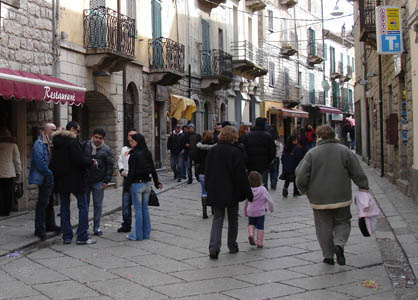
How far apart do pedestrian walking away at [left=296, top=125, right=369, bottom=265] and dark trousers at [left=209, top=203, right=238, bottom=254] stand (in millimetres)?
1019

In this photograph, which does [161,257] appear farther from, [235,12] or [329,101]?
[329,101]

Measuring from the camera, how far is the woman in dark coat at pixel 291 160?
13534 mm

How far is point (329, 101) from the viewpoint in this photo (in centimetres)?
5031

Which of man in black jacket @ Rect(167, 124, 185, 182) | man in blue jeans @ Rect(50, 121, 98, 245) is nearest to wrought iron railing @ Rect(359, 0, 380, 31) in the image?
man in black jacket @ Rect(167, 124, 185, 182)

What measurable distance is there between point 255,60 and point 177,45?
11156 mm

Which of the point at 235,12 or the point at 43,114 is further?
the point at 235,12

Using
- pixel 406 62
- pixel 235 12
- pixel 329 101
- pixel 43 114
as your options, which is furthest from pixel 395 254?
pixel 329 101

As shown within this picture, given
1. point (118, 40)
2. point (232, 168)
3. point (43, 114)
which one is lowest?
point (232, 168)

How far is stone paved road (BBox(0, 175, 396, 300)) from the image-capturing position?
557cm

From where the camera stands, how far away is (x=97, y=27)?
49.4ft

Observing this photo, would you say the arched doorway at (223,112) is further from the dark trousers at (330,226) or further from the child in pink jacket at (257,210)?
the dark trousers at (330,226)

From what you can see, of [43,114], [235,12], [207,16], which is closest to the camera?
[43,114]

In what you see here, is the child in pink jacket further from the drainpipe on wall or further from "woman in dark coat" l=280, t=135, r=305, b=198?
the drainpipe on wall

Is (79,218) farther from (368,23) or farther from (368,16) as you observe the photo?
(368,16)
